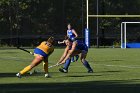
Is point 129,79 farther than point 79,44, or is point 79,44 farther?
point 79,44

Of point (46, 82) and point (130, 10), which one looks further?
point (130, 10)

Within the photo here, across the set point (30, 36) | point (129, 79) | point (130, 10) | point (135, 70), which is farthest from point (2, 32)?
point (129, 79)

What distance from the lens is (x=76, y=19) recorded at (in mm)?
55625

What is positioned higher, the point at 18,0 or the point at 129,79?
the point at 18,0

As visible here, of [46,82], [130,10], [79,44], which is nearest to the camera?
[46,82]

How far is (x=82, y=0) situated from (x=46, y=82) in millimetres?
39661

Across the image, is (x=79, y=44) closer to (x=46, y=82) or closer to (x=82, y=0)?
(x=46, y=82)
